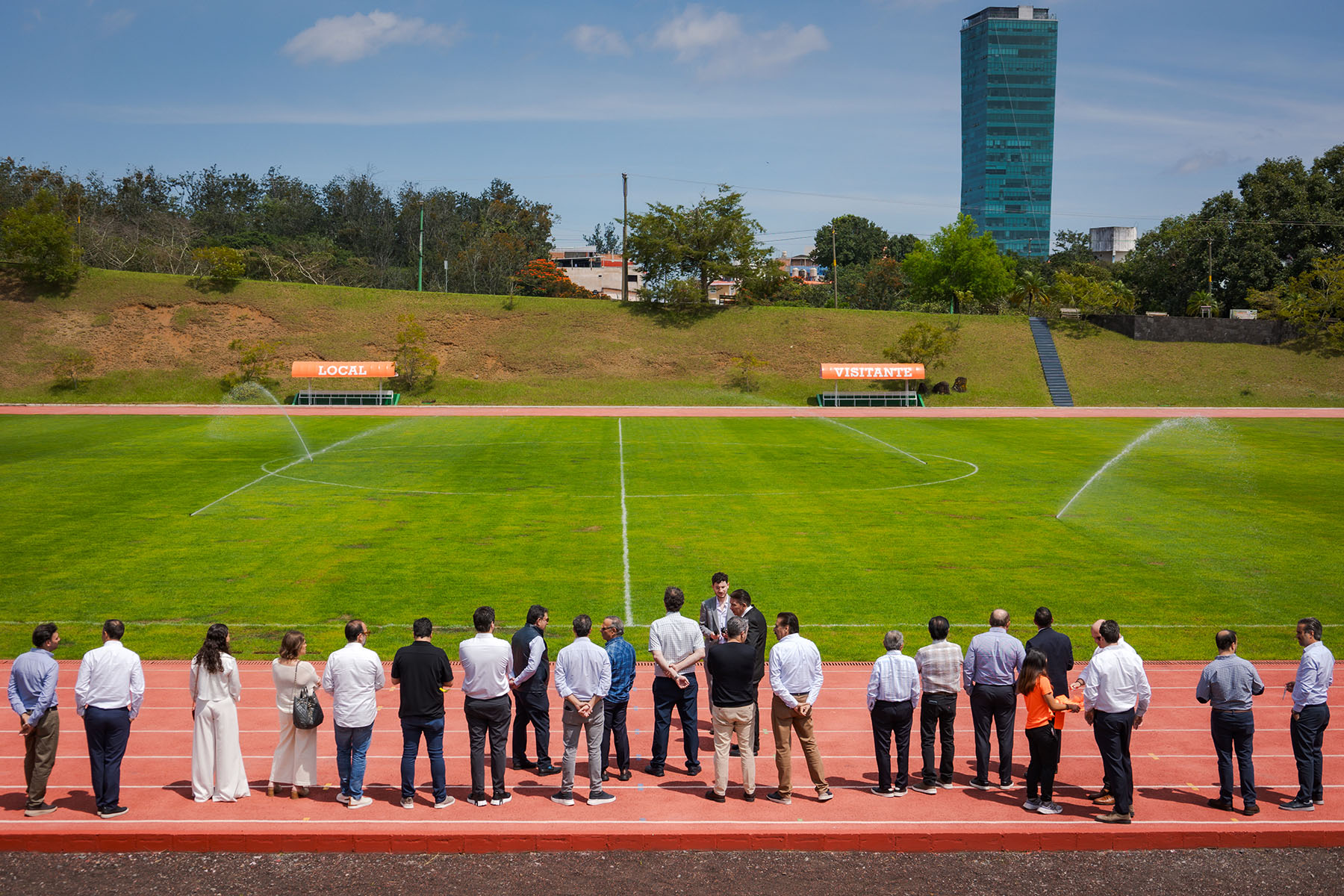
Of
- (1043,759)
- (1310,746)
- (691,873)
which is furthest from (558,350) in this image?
(691,873)

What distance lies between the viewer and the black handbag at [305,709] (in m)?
9.49

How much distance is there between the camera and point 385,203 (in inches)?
4626

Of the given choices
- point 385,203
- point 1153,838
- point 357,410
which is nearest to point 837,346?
point 357,410

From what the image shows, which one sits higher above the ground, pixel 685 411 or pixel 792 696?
pixel 685 411

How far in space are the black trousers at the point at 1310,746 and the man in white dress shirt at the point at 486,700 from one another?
7.82m

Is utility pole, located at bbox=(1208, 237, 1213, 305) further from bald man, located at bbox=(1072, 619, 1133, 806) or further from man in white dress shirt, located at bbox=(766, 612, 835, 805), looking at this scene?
man in white dress shirt, located at bbox=(766, 612, 835, 805)

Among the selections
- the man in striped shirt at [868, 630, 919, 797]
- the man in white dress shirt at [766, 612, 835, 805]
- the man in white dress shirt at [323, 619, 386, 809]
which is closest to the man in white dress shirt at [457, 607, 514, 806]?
the man in white dress shirt at [323, 619, 386, 809]

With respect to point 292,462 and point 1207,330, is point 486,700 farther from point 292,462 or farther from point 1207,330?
point 1207,330

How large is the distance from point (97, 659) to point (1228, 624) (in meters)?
16.2

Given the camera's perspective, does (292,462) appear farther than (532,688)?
Yes

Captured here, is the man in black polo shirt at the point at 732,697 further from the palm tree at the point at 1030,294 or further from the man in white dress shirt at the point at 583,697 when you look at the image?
the palm tree at the point at 1030,294

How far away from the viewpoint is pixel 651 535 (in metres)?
22.4

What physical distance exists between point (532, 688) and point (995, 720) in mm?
4865

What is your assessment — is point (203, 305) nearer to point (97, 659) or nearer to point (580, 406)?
point (580, 406)
